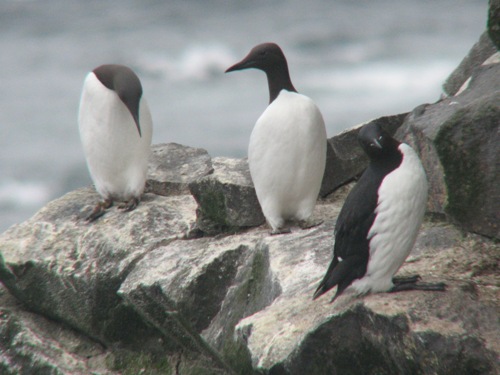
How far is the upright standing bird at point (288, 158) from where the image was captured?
6285 mm

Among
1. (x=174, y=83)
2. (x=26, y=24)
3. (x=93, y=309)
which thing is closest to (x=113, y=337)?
(x=93, y=309)

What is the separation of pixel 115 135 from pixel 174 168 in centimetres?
81

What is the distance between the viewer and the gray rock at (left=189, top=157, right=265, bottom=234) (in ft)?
21.9

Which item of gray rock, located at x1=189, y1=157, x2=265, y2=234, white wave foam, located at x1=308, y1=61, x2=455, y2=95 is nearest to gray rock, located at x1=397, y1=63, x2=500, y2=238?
gray rock, located at x1=189, y1=157, x2=265, y2=234

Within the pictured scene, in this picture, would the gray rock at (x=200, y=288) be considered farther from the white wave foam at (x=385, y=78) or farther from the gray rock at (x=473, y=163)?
the white wave foam at (x=385, y=78)

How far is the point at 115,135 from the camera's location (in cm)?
739

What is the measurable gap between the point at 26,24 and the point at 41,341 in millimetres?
21755

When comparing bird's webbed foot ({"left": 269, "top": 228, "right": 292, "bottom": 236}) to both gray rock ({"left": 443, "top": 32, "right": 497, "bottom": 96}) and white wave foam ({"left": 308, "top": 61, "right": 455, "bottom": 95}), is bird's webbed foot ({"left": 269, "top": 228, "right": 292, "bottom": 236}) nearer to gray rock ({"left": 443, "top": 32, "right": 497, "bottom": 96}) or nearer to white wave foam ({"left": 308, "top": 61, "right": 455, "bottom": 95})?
gray rock ({"left": 443, "top": 32, "right": 497, "bottom": 96})

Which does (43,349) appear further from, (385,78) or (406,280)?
(385,78)

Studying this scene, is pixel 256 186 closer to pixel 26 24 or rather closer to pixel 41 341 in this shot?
pixel 41 341

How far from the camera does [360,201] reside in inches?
175

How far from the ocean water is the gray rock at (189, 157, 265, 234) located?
13577 millimetres

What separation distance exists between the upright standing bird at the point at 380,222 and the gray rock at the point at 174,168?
3.11 metres

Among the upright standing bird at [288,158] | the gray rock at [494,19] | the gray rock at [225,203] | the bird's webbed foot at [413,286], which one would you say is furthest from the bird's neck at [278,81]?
the bird's webbed foot at [413,286]
